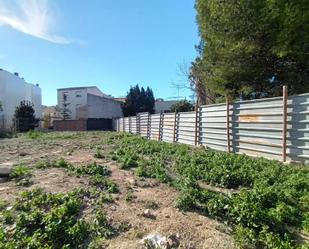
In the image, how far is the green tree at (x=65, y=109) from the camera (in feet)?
161

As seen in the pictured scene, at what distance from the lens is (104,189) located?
5117mm

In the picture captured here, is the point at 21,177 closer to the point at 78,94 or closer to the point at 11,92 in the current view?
the point at 11,92

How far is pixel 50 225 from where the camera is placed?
351 centimetres

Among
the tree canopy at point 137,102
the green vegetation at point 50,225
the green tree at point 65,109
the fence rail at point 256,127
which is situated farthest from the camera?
the green tree at point 65,109

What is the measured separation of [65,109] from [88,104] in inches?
254

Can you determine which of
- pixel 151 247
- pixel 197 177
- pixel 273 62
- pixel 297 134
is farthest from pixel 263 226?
pixel 273 62

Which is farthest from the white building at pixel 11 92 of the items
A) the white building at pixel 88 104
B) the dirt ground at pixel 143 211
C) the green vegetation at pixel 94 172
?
the dirt ground at pixel 143 211

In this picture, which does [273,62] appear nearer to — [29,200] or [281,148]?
[281,148]

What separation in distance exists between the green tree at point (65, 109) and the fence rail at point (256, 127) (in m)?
Result: 38.0

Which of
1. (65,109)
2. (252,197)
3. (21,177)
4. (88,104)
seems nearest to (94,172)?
(21,177)

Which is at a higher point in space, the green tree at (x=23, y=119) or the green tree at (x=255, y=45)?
the green tree at (x=255, y=45)

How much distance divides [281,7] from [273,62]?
2344mm

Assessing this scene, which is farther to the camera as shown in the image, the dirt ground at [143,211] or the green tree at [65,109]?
the green tree at [65,109]

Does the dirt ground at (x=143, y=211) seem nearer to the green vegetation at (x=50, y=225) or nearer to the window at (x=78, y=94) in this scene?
the green vegetation at (x=50, y=225)
